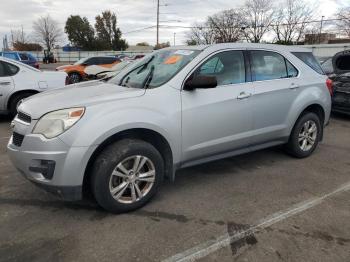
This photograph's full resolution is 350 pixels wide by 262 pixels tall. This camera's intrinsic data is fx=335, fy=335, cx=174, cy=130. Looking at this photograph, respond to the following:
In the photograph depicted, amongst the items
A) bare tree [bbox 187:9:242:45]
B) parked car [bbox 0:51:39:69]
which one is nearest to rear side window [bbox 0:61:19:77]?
parked car [bbox 0:51:39:69]

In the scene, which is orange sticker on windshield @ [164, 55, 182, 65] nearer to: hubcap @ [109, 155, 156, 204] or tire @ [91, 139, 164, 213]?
tire @ [91, 139, 164, 213]

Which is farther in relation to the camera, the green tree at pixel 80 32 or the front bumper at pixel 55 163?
the green tree at pixel 80 32

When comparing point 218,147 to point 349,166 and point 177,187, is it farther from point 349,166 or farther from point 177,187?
point 349,166

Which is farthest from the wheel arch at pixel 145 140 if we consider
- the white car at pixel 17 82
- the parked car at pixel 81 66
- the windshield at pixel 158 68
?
the parked car at pixel 81 66

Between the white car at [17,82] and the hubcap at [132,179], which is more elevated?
the white car at [17,82]

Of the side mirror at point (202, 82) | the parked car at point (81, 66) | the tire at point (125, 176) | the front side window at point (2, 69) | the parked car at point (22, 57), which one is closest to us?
the tire at point (125, 176)

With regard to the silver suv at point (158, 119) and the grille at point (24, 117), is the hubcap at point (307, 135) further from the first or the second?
the grille at point (24, 117)

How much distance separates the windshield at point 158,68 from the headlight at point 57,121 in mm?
938

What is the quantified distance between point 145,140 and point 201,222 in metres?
1.02

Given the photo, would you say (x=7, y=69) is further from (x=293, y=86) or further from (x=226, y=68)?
(x=293, y=86)

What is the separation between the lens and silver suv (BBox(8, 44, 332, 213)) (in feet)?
10.0

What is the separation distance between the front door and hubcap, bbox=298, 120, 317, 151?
1.24 m

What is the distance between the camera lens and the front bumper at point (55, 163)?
2975 mm

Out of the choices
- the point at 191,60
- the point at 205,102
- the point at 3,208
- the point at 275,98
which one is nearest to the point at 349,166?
the point at 275,98
